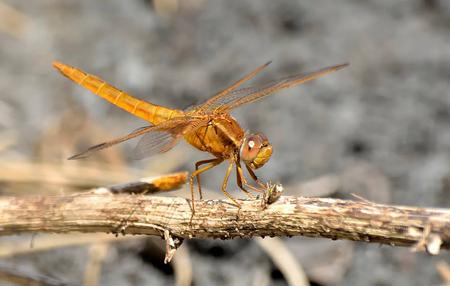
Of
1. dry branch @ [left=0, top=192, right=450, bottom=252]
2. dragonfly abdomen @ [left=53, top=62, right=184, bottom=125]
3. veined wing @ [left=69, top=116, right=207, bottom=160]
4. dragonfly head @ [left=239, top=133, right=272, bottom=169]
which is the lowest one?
dry branch @ [left=0, top=192, right=450, bottom=252]

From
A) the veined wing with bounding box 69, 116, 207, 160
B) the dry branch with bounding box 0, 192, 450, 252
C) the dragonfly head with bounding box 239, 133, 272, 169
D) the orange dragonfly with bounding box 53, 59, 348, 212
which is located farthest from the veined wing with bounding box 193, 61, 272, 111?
the dry branch with bounding box 0, 192, 450, 252

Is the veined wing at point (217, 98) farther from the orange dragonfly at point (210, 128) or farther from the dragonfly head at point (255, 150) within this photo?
the dragonfly head at point (255, 150)

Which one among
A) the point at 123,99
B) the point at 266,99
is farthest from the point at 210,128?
the point at 266,99

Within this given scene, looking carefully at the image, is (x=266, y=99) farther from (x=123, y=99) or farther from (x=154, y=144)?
(x=154, y=144)

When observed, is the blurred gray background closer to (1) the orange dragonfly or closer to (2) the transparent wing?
(1) the orange dragonfly

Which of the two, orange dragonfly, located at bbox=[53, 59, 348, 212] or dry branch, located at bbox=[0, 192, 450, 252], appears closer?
dry branch, located at bbox=[0, 192, 450, 252]

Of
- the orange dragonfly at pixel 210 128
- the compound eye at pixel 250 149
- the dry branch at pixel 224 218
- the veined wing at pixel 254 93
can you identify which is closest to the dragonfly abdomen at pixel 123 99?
the orange dragonfly at pixel 210 128

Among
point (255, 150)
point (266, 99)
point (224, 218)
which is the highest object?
point (266, 99)

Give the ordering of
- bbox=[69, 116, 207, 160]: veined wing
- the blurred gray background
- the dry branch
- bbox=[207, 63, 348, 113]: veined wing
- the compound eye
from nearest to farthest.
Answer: the dry branch < the compound eye < bbox=[69, 116, 207, 160]: veined wing < bbox=[207, 63, 348, 113]: veined wing < the blurred gray background
